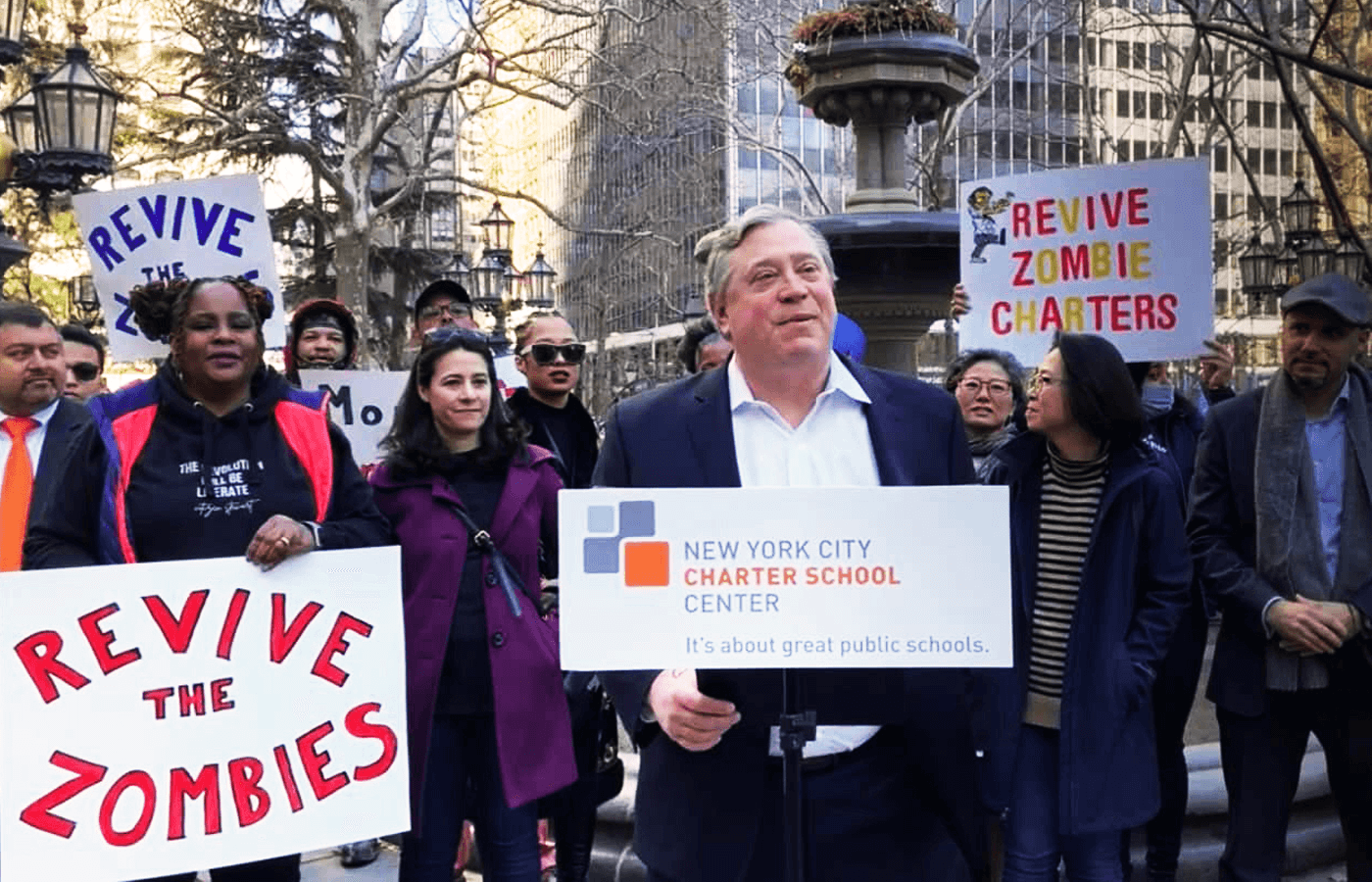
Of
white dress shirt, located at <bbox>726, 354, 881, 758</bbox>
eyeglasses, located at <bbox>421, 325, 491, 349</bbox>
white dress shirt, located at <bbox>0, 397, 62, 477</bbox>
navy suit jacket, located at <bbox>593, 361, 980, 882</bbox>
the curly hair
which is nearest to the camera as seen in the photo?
navy suit jacket, located at <bbox>593, 361, 980, 882</bbox>

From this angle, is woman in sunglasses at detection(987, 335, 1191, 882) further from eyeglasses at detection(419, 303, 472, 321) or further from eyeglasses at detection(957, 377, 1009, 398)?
eyeglasses at detection(419, 303, 472, 321)

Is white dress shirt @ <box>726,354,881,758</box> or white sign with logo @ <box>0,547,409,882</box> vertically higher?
white dress shirt @ <box>726,354,881,758</box>

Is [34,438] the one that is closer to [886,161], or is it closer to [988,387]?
[988,387]

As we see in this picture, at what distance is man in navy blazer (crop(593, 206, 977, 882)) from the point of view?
2.55 meters

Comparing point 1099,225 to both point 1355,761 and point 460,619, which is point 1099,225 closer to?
point 1355,761

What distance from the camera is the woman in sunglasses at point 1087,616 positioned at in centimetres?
352

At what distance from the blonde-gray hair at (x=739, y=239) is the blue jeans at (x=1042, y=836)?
164 cm

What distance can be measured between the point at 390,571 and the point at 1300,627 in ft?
8.25

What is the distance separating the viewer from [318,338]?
19.6ft

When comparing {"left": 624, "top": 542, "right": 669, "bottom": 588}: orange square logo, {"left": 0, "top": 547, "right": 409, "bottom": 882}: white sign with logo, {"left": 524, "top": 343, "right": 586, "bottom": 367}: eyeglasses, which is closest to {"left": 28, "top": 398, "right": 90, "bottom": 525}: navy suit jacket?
{"left": 0, "top": 547, "right": 409, "bottom": 882}: white sign with logo

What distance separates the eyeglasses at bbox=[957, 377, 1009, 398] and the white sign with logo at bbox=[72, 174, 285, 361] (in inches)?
115

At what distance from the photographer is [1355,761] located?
390cm

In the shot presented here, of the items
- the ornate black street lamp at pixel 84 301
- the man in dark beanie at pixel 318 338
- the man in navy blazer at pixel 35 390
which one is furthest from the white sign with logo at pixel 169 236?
the ornate black street lamp at pixel 84 301

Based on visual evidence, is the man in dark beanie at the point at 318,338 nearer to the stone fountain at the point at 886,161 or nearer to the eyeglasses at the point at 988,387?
the eyeglasses at the point at 988,387
